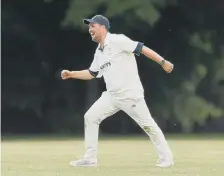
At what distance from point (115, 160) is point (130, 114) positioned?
1531 mm

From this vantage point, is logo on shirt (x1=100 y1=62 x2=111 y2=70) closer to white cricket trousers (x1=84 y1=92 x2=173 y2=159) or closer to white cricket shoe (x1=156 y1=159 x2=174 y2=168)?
white cricket trousers (x1=84 y1=92 x2=173 y2=159)

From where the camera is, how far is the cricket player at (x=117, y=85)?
35.1ft

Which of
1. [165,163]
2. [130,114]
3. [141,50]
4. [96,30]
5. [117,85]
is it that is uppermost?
[96,30]

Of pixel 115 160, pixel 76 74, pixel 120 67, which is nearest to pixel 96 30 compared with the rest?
pixel 120 67

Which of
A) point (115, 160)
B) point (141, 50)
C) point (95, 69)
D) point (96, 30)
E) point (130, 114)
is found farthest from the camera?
point (115, 160)

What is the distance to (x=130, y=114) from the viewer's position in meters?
10.9

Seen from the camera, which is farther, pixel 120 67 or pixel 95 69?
pixel 95 69

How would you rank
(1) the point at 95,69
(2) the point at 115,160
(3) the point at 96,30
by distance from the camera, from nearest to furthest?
(3) the point at 96,30 < (1) the point at 95,69 < (2) the point at 115,160

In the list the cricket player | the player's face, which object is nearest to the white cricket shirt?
the cricket player

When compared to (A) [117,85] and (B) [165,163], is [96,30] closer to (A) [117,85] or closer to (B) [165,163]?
(A) [117,85]

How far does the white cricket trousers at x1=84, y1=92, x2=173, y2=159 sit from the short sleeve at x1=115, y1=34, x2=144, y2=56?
603 millimetres

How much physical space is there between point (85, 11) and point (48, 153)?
733 cm

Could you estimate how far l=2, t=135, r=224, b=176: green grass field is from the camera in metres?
10.1

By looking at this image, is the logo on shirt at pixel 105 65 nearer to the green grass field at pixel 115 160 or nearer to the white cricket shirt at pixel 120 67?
the white cricket shirt at pixel 120 67
